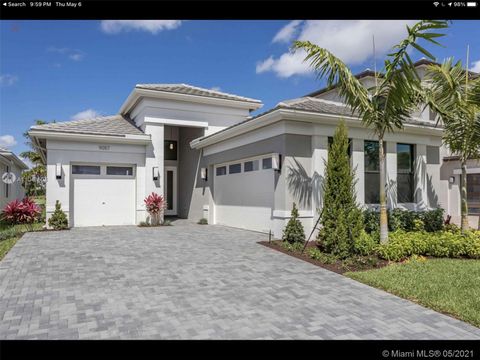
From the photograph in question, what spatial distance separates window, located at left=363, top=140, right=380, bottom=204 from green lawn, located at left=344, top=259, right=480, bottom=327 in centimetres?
359

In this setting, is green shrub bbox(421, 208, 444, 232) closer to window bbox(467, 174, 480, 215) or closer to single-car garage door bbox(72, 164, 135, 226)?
window bbox(467, 174, 480, 215)

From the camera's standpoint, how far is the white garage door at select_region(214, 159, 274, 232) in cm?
1145

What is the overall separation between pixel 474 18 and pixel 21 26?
5231mm

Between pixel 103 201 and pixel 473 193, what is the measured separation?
1516 centimetres

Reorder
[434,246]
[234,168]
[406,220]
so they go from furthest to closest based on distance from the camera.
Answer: [234,168] < [406,220] < [434,246]

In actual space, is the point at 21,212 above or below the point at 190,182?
below

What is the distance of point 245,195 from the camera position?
12.8 meters

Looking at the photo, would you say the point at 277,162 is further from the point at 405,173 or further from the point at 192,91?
the point at 192,91

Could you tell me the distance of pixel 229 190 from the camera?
13867 millimetres

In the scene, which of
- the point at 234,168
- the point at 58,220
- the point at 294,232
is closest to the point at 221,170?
the point at 234,168

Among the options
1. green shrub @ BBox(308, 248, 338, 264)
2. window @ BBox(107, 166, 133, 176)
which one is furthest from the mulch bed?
window @ BBox(107, 166, 133, 176)
